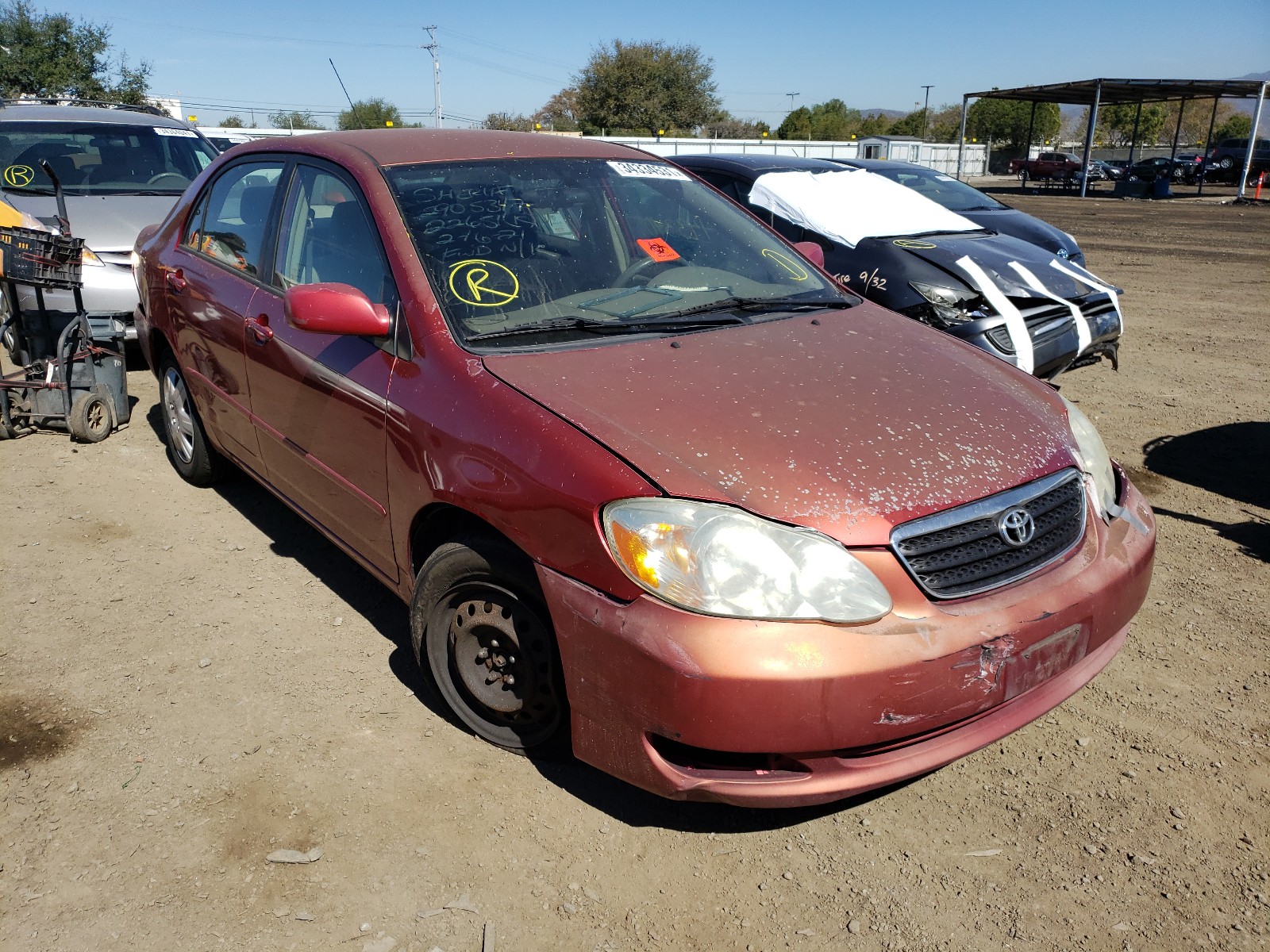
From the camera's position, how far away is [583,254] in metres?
3.19

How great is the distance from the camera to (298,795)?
2.65 m

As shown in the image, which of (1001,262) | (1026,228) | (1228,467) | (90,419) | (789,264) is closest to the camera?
(789,264)

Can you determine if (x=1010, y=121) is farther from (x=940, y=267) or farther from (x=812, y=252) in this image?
(x=812, y=252)

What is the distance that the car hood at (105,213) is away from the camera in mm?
6797

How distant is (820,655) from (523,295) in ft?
4.90

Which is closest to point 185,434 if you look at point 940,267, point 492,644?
point 492,644

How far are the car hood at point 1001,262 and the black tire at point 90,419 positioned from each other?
500cm

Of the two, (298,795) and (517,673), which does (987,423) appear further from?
(298,795)

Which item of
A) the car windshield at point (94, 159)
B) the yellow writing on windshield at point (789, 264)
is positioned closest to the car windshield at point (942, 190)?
the yellow writing on windshield at point (789, 264)

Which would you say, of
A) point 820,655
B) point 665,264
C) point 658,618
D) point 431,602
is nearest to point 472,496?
point 431,602

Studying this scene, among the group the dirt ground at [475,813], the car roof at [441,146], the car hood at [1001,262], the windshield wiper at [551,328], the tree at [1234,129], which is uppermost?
the tree at [1234,129]

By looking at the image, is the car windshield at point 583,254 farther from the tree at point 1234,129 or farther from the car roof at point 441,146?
the tree at point 1234,129

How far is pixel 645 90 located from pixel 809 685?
2328 inches

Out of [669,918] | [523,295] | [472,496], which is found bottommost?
[669,918]
